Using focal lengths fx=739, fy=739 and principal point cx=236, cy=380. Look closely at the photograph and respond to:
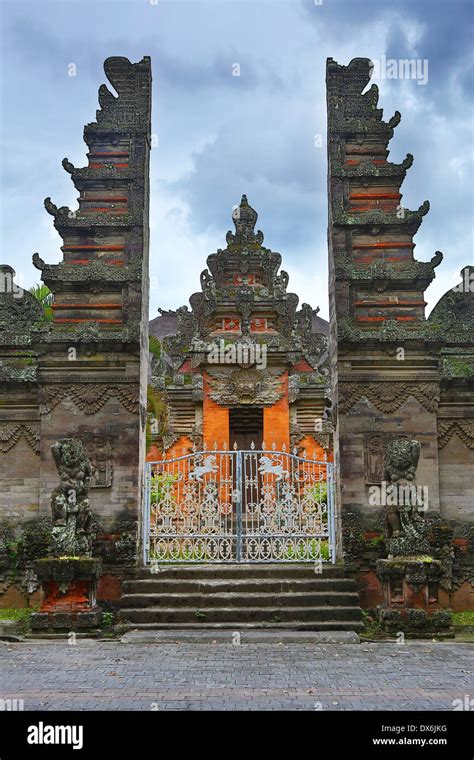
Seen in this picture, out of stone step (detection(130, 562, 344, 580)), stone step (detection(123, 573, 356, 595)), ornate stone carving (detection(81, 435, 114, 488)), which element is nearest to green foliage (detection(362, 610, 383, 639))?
stone step (detection(123, 573, 356, 595))

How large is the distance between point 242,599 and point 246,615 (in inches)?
11.8

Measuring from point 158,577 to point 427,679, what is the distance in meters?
4.93

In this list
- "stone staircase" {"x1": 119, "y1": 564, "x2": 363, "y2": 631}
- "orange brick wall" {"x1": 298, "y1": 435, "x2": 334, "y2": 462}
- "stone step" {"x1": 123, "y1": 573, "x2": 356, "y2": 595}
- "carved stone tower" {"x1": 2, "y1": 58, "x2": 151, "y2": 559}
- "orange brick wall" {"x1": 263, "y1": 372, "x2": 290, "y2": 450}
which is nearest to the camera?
"stone staircase" {"x1": 119, "y1": 564, "x2": 363, "y2": 631}

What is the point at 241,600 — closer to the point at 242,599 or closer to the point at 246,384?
the point at 242,599

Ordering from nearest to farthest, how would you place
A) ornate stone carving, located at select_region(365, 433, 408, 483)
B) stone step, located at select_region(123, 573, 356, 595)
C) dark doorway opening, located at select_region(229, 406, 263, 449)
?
stone step, located at select_region(123, 573, 356, 595), ornate stone carving, located at select_region(365, 433, 408, 483), dark doorway opening, located at select_region(229, 406, 263, 449)

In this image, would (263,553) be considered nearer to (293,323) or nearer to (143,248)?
(143,248)

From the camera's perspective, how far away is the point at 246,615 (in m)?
10.1

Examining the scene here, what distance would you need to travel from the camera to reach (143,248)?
12.5 m

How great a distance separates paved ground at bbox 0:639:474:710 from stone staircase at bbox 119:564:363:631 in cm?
79

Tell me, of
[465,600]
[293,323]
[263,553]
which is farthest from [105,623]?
[293,323]

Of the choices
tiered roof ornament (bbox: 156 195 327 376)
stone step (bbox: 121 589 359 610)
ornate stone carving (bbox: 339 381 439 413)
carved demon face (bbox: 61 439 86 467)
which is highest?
tiered roof ornament (bbox: 156 195 327 376)

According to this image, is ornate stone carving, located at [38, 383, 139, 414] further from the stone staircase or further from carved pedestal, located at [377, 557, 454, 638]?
carved pedestal, located at [377, 557, 454, 638]

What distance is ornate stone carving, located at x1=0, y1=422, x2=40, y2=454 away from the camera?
12.0 meters

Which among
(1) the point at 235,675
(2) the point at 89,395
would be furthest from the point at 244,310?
(1) the point at 235,675
